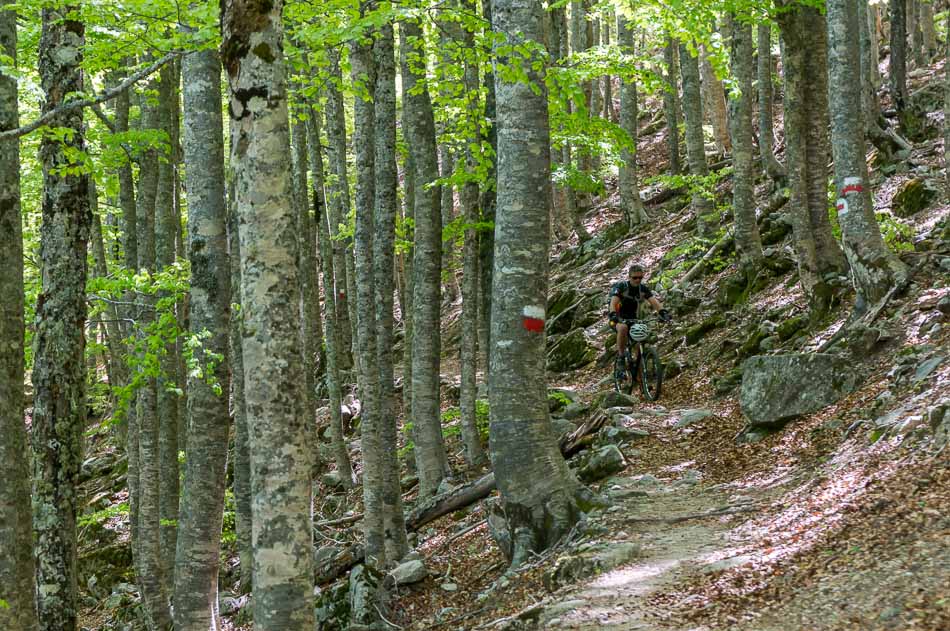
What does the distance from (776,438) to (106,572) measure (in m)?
13.3

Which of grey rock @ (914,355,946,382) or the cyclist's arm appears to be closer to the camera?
grey rock @ (914,355,946,382)

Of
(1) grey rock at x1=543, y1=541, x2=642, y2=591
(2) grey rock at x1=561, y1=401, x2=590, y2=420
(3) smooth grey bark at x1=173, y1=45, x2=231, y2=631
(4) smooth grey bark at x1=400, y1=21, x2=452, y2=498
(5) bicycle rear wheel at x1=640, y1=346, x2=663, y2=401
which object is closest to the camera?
(1) grey rock at x1=543, y1=541, x2=642, y2=591

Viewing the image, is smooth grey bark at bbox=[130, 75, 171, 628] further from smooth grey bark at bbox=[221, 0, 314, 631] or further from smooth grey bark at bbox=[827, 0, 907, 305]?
smooth grey bark at bbox=[827, 0, 907, 305]

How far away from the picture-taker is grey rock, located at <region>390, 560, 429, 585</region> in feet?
27.3

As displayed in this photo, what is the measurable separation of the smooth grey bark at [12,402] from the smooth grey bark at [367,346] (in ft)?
11.4

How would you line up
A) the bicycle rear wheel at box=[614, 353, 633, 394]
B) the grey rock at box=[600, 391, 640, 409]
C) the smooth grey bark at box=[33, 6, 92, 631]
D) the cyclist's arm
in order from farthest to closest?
the bicycle rear wheel at box=[614, 353, 633, 394] < the cyclist's arm < the grey rock at box=[600, 391, 640, 409] < the smooth grey bark at box=[33, 6, 92, 631]

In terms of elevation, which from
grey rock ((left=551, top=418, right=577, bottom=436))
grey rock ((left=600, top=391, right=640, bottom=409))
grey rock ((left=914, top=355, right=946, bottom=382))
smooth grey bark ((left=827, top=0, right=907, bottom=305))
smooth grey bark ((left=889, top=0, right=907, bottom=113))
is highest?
smooth grey bark ((left=889, top=0, right=907, bottom=113))

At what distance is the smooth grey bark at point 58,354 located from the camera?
21.1 feet

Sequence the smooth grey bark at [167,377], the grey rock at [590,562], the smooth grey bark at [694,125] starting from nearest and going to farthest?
the grey rock at [590,562] → the smooth grey bark at [167,377] → the smooth grey bark at [694,125]

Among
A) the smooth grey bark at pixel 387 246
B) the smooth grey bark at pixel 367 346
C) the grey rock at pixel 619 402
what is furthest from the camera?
the grey rock at pixel 619 402

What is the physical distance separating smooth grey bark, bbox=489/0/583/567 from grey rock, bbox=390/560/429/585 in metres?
1.95

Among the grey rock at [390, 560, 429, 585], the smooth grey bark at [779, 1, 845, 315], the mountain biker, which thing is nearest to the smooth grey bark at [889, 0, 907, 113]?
the smooth grey bark at [779, 1, 845, 315]

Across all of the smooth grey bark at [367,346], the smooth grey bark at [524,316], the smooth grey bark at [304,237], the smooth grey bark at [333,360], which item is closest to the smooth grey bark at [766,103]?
the smooth grey bark at [333,360]

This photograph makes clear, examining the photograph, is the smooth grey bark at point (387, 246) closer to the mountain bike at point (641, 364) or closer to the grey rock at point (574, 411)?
the grey rock at point (574, 411)
